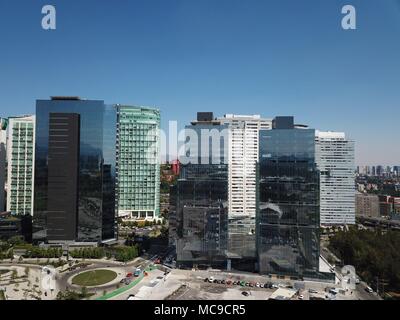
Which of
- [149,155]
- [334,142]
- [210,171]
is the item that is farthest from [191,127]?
[334,142]

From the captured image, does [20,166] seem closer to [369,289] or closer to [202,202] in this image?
[202,202]

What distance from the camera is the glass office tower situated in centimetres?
873

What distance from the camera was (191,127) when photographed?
9688 millimetres

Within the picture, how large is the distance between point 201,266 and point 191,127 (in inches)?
160

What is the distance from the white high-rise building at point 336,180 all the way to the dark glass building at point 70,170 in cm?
1152

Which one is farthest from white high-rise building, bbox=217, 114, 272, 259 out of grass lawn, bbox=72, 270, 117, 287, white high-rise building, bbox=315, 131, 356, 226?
grass lawn, bbox=72, 270, 117, 287

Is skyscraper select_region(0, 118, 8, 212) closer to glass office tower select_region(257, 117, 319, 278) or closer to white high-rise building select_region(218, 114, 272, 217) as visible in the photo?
white high-rise building select_region(218, 114, 272, 217)

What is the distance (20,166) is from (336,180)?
50.1 ft

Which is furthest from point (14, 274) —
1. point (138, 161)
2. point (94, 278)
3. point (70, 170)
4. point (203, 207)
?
point (138, 161)

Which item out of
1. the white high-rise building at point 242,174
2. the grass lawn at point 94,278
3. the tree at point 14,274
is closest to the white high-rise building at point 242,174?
the white high-rise building at point 242,174

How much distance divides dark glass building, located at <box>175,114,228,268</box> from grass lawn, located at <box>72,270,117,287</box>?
6.60ft

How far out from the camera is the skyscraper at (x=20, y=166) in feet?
47.7
